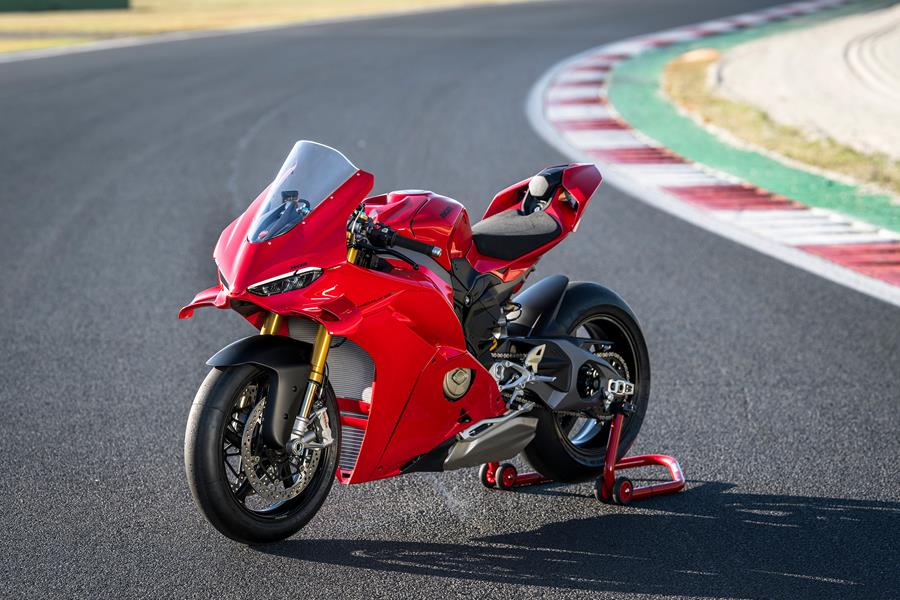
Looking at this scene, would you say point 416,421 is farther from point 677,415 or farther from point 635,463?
point 677,415

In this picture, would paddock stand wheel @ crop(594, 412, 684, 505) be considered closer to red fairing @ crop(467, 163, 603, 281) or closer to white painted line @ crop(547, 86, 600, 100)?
red fairing @ crop(467, 163, 603, 281)

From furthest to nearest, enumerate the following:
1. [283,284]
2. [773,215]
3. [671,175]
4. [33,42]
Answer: [33,42] → [671,175] → [773,215] → [283,284]

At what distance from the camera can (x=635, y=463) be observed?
497 centimetres

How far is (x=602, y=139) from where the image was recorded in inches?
509

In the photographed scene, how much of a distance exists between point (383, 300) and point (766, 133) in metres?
10.0

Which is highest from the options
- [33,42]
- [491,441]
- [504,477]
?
[491,441]

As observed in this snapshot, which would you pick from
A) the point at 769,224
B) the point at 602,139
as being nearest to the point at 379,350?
the point at 769,224

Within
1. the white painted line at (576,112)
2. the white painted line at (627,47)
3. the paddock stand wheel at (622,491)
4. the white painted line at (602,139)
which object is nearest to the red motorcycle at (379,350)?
the paddock stand wheel at (622,491)

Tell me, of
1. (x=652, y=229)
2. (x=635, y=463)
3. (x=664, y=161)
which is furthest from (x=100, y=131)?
(x=635, y=463)

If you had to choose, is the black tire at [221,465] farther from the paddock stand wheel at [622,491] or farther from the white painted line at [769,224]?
→ the white painted line at [769,224]

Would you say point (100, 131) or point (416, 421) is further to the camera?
point (100, 131)

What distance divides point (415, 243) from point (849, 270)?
483 cm

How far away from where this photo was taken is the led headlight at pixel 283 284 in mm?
3809

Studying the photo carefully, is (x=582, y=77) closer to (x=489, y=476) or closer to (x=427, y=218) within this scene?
(x=489, y=476)
